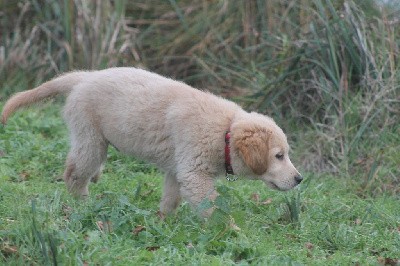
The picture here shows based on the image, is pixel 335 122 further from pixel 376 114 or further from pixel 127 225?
pixel 127 225

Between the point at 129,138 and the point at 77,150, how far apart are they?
17.3 inches

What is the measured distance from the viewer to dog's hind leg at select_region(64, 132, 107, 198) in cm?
606

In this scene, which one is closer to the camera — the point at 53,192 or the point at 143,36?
the point at 53,192

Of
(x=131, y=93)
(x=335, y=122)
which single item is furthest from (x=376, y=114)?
(x=131, y=93)

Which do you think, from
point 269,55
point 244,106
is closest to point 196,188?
point 244,106

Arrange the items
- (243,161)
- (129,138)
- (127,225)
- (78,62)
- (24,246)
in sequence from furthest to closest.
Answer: (78,62) < (129,138) < (243,161) < (127,225) < (24,246)

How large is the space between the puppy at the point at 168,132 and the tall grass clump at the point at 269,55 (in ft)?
6.20

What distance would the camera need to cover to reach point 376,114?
777 cm

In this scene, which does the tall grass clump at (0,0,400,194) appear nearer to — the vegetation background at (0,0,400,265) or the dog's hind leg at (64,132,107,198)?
the vegetation background at (0,0,400,265)

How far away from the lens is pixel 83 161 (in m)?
6.07

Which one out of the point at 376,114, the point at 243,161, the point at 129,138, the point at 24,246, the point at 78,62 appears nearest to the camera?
the point at 24,246

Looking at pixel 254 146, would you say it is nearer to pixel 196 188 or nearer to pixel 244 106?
pixel 196 188

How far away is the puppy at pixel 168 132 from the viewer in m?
5.55

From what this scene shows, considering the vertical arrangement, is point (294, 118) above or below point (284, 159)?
below
